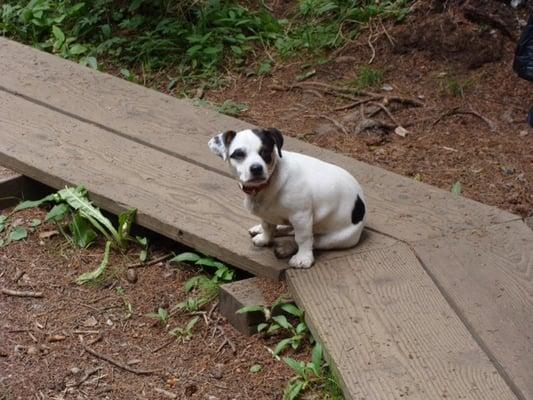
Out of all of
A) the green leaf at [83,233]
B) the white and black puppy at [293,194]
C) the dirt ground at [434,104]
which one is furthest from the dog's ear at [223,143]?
the dirt ground at [434,104]

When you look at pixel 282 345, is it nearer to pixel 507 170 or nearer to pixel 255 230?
pixel 255 230

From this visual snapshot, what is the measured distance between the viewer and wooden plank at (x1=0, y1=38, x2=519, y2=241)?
13.9ft

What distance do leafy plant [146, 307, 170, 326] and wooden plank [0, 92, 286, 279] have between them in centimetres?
34

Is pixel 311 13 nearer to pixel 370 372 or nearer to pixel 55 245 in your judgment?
pixel 55 245

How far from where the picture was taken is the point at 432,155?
5.37m

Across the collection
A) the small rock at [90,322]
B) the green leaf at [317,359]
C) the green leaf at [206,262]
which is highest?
the green leaf at [317,359]

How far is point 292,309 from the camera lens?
3805 mm

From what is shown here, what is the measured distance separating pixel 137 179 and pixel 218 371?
128cm

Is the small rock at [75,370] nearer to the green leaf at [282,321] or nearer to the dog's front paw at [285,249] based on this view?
the green leaf at [282,321]

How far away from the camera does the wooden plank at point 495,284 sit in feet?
11.1

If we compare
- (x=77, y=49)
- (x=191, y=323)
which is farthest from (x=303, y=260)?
(x=77, y=49)

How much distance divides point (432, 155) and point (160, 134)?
1622 mm

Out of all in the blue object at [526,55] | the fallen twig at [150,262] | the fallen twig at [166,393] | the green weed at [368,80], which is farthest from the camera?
the green weed at [368,80]

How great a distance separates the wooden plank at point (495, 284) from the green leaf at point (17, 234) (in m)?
2.01
